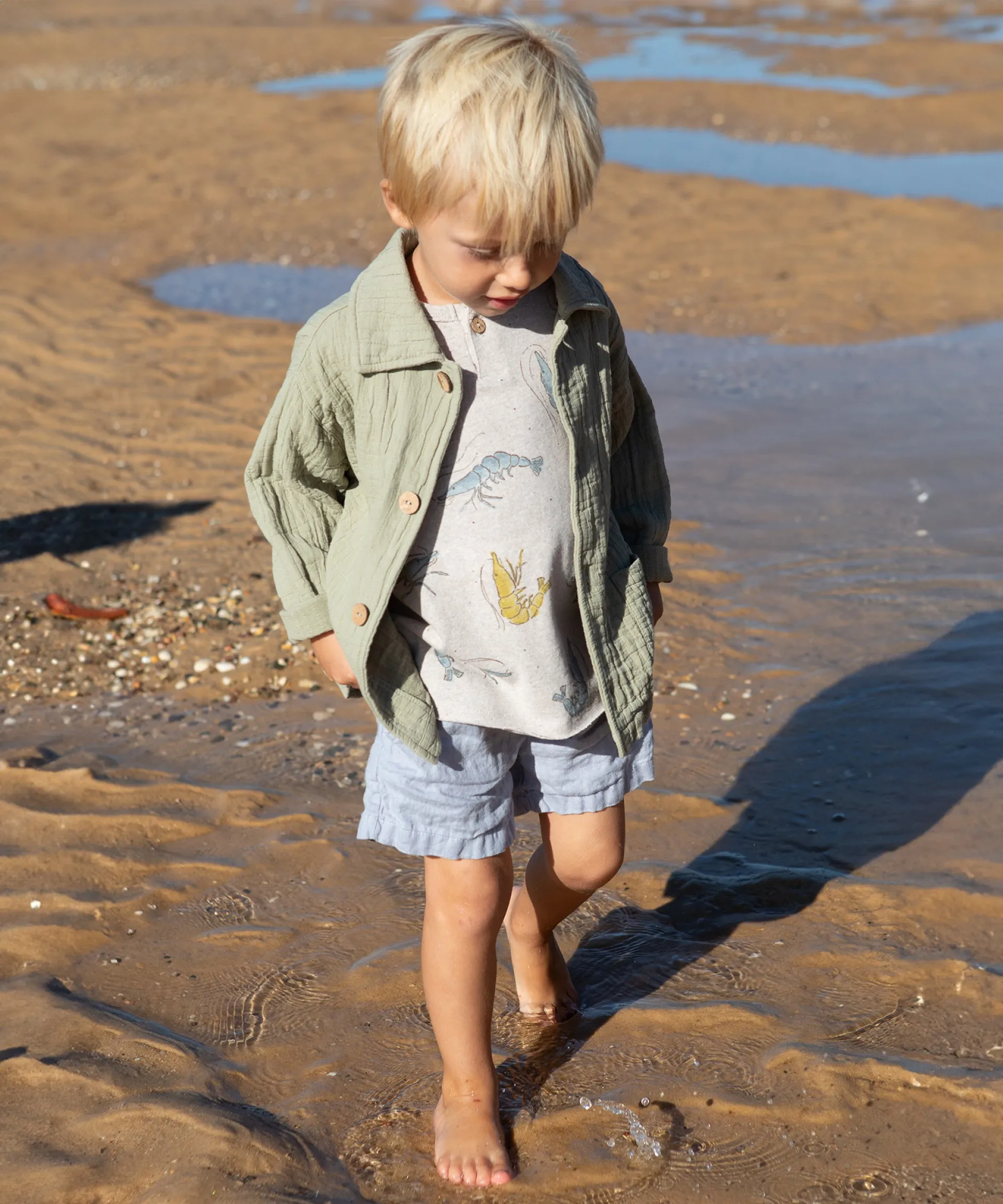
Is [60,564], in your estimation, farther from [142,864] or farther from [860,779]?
[860,779]

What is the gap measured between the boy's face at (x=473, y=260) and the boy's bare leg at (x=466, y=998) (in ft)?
2.96

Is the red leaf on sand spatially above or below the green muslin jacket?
below

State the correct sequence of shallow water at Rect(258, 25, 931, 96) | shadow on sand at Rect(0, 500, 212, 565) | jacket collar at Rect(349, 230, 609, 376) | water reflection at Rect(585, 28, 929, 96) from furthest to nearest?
1. shallow water at Rect(258, 25, 931, 96)
2. water reflection at Rect(585, 28, 929, 96)
3. shadow on sand at Rect(0, 500, 212, 565)
4. jacket collar at Rect(349, 230, 609, 376)

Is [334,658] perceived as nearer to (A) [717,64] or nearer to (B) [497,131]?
(B) [497,131]

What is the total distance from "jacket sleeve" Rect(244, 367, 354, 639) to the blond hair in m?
0.44

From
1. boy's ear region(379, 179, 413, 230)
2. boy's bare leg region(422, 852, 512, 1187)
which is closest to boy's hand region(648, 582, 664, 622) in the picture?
boy's bare leg region(422, 852, 512, 1187)

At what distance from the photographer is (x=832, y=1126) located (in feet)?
7.63

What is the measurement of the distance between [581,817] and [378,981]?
0.71 m

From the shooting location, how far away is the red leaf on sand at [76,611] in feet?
14.5

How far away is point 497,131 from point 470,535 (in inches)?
23.7

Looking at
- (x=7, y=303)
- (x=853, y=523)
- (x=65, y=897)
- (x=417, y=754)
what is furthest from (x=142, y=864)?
(x=7, y=303)

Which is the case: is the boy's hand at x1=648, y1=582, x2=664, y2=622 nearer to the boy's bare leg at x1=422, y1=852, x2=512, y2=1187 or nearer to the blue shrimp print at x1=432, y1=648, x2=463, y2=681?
the blue shrimp print at x1=432, y1=648, x2=463, y2=681

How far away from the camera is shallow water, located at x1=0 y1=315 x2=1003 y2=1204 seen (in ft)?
7.53

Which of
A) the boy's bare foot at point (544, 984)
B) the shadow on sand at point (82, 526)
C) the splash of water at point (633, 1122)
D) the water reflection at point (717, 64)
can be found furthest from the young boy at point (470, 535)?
the water reflection at point (717, 64)
